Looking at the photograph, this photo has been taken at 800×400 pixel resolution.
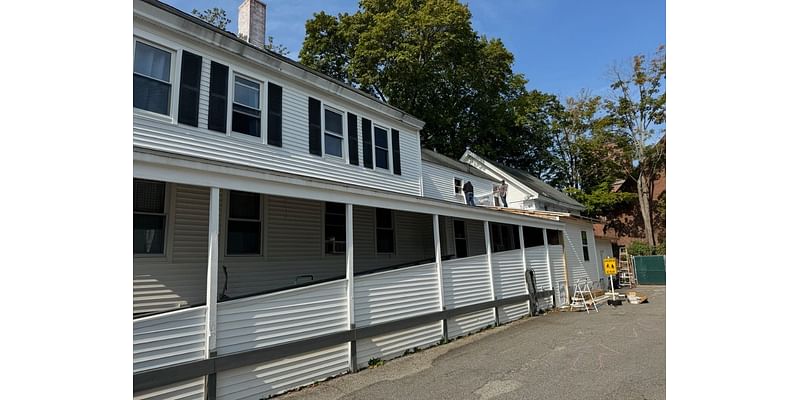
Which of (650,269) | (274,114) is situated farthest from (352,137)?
(650,269)

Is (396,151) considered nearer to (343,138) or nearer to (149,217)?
(343,138)

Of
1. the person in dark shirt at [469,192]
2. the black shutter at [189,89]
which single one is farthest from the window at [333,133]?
the person in dark shirt at [469,192]

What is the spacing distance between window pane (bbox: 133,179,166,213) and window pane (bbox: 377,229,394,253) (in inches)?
230

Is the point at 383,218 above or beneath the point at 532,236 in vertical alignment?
above

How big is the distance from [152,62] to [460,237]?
10.4 m

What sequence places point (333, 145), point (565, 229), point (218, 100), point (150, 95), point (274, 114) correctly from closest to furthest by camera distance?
point (150, 95) < point (218, 100) < point (274, 114) < point (333, 145) < point (565, 229)

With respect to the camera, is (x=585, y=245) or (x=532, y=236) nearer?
(x=585, y=245)

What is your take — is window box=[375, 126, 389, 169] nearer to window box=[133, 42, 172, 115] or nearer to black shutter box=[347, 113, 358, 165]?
black shutter box=[347, 113, 358, 165]

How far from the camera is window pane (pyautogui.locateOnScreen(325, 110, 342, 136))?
10670mm

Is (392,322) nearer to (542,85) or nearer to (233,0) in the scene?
(233,0)

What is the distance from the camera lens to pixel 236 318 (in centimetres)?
591

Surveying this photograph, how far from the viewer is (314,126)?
33.5 ft
